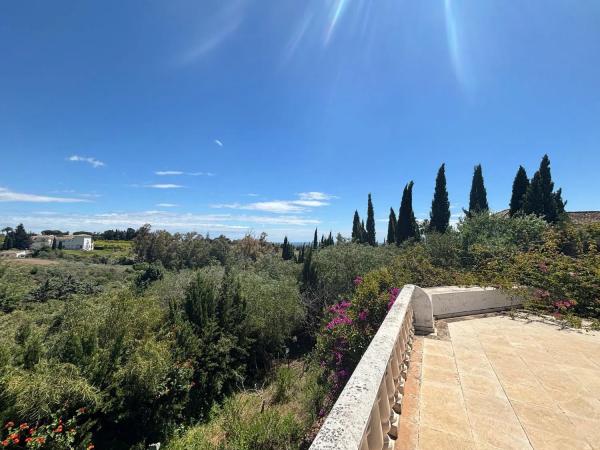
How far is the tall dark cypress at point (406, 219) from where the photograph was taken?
23.6 m

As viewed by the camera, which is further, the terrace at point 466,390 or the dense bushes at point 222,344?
the dense bushes at point 222,344

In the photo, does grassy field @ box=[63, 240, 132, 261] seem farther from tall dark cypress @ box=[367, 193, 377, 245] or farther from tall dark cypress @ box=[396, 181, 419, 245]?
tall dark cypress @ box=[396, 181, 419, 245]

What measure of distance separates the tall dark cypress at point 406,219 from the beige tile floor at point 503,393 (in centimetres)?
2004

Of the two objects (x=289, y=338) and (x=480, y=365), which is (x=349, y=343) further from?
(x=289, y=338)

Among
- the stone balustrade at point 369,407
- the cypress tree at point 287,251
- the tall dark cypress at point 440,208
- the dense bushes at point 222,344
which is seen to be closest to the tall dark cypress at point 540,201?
the tall dark cypress at point 440,208

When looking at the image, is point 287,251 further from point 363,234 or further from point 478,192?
point 478,192

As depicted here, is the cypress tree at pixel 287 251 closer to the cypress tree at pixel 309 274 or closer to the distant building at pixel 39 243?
the cypress tree at pixel 309 274

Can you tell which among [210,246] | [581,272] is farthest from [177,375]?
[210,246]

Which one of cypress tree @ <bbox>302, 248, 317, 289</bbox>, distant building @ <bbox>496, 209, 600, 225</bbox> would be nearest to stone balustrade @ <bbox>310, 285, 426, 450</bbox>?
cypress tree @ <bbox>302, 248, 317, 289</bbox>

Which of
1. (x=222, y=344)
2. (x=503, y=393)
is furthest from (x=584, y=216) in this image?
(x=222, y=344)

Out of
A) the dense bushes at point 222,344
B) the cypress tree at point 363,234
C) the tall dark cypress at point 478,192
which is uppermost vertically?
the tall dark cypress at point 478,192

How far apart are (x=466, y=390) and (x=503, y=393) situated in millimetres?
336

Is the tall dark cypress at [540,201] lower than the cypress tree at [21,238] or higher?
higher

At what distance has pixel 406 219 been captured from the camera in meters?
23.8
